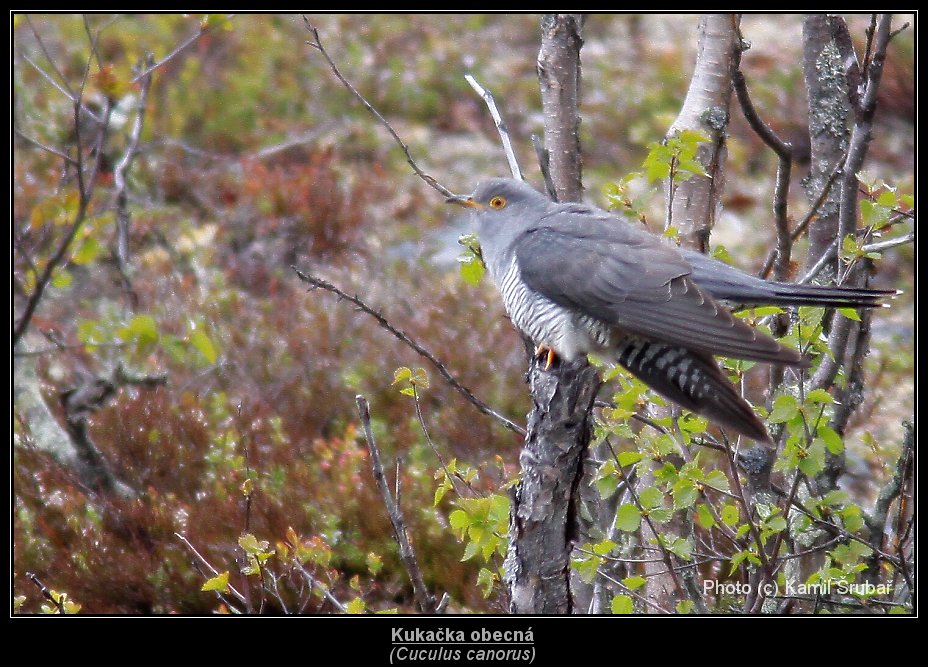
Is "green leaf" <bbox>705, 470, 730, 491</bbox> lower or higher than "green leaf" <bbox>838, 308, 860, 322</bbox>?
lower

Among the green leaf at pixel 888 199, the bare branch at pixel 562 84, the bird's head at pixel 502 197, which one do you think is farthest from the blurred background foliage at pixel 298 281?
the bare branch at pixel 562 84

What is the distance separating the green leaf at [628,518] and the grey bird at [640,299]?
292 mm

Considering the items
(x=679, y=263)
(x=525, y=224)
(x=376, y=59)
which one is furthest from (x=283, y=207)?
(x=679, y=263)

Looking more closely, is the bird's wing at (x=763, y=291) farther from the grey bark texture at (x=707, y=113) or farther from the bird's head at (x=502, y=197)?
the bird's head at (x=502, y=197)

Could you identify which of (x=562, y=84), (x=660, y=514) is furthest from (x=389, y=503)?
(x=562, y=84)

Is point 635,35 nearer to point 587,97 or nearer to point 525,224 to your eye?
point 587,97

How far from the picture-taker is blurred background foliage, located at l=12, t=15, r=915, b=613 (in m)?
4.05

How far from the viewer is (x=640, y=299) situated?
2.61 metres

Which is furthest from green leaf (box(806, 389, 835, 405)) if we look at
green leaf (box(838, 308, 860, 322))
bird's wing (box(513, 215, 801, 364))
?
green leaf (box(838, 308, 860, 322))

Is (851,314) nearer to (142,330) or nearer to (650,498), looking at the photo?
(650,498)

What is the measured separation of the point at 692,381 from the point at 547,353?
0.49 meters

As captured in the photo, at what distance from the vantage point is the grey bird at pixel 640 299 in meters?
2.29

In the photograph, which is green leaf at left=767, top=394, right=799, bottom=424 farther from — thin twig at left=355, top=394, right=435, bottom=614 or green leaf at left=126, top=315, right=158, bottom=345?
green leaf at left=126, top=315, right=158, bottom=345

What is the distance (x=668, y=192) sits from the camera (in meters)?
2.81
